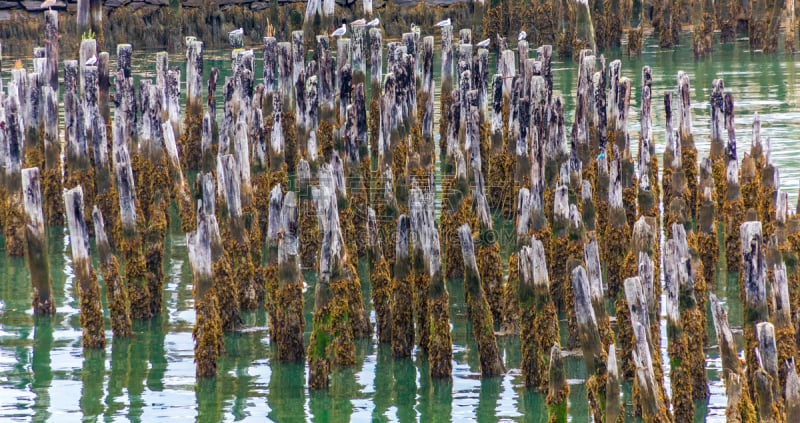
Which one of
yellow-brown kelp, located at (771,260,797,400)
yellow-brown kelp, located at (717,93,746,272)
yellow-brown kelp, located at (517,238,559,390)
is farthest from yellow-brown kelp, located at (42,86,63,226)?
yellow-brown kelp, located at (771,260,797,400)

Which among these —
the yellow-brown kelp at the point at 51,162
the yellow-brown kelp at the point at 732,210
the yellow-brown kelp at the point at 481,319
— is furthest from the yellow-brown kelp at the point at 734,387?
the yellow-brown kelp at the point at 51,162

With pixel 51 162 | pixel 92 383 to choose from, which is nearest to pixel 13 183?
pixel 51 162

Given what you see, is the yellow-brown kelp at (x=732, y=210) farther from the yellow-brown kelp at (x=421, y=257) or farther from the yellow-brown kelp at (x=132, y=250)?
the yellow-brown kelp at (x=132, y=250)

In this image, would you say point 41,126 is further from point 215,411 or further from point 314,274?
point 215,411

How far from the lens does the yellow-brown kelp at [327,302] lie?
36.1 ft

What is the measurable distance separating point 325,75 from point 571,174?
455cm

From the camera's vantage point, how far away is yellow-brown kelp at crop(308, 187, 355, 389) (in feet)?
36.1

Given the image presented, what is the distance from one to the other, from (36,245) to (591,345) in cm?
576

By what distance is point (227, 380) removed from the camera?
11445 millimetres

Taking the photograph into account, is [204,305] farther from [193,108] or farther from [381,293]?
[193,108]

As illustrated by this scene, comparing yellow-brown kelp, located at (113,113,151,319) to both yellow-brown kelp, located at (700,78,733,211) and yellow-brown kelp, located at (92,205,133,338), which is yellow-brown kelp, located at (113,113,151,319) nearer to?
yellow-brown kelp, located at (92,205,133,338)

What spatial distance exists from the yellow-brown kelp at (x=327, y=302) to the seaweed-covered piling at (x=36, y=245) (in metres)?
3.03

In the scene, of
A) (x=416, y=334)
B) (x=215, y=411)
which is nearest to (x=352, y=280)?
(x=416, y=334)

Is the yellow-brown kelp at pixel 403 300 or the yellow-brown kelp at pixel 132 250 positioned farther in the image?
the yellow-brown kelp at pixel 132 250
